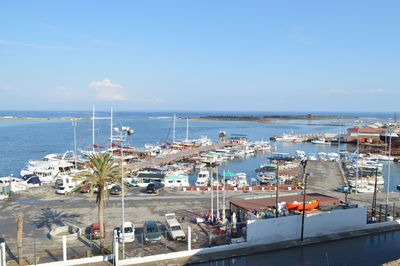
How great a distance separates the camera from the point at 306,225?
25.7 metres

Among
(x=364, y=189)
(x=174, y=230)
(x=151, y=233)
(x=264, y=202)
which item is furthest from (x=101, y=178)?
(x=364, y=189)

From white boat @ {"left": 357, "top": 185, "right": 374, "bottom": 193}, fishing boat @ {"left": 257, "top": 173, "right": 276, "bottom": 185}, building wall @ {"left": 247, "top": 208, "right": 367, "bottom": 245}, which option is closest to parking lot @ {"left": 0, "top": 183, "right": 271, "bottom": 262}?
building wall @ {"left": 247, "top": 208, "right": 367, "bottom": 245}

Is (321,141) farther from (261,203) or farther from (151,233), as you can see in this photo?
(151,233)

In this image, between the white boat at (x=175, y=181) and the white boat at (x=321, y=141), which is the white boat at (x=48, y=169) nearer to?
the white boat at (x=175, y=181)

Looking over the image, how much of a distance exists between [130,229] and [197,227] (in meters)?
5.82

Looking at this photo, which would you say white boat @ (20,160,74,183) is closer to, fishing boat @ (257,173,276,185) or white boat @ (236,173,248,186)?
white boat @ (236,173,248,186)

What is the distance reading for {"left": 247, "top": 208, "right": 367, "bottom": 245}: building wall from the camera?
79.6ft

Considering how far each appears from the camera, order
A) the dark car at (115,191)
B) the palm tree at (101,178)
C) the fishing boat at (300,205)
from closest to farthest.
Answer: the palm tree at (101,178) < the fishing boat at (300,205) < the dark car at (115,191)

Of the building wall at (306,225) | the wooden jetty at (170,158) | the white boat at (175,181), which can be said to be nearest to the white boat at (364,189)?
the building wall at (306,225)

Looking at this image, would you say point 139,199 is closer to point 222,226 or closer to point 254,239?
point 222,226

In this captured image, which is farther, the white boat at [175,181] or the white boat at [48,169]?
the white boat at [48,169]

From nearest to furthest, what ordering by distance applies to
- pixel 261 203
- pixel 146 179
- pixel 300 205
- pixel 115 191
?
pixel 300 205
pixel 261 203
pixel 115 191
pixel 146 179

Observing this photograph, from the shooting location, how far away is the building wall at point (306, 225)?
24.3 metres

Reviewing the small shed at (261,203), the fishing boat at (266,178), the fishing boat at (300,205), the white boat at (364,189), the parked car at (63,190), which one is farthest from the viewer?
the fishing boat at (266,178)
